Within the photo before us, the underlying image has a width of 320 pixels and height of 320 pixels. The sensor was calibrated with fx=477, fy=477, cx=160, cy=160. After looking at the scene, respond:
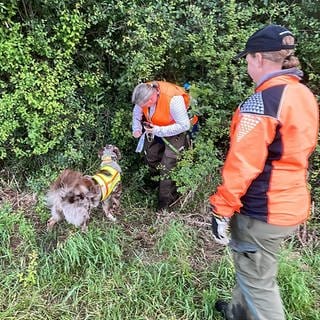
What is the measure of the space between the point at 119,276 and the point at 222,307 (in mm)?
862

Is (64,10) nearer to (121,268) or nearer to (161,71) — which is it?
(161,71)

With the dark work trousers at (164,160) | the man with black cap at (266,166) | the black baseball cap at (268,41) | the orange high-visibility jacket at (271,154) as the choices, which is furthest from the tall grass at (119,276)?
the black baseball cap at (268,41)

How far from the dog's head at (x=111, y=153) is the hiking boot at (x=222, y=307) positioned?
190 cm

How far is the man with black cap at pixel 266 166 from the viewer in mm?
2582

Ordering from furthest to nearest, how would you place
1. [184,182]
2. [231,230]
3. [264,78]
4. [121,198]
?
1. [121,198]
2. [184,182]
3. [231,230]
4. [264,78]

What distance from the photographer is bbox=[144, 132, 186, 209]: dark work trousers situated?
15.8 ft

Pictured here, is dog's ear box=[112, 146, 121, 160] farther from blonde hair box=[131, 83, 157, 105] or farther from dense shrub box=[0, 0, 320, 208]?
blonde hair box=[131, 83, 157, 105]

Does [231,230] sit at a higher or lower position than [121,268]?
higher

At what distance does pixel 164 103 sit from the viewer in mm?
4484

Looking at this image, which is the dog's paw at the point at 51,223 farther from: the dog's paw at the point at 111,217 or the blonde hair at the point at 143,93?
the blonde hair at the point at 143,93

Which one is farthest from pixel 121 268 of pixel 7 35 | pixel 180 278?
pixel 7 35

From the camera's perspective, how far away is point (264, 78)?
8.87 feet

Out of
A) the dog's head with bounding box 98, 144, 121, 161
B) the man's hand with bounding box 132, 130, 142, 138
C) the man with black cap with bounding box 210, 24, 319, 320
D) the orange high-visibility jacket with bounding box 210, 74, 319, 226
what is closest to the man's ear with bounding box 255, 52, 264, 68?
the man with black cap with bounding box 210, 24, 319, 320

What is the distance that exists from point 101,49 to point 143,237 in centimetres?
200
